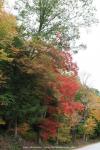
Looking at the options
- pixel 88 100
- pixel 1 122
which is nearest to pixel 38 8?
pixel 1 122

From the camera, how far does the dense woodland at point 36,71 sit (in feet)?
116

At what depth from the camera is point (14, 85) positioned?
36969mm

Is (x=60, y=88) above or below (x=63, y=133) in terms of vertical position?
above

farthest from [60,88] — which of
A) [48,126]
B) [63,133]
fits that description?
[63,133]

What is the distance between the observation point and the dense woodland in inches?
1393

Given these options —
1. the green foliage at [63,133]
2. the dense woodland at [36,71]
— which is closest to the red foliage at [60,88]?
the dense woodland at [36,71]

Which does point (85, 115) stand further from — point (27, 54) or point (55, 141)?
point (27, 54)

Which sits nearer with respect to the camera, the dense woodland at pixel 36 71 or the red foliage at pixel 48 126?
the dense woodland at pixel 36 71

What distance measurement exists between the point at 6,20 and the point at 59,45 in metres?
11.8

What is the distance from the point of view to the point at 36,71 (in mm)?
36344

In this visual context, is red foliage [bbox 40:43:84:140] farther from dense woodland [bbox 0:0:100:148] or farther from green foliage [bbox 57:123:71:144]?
green foliage [bbox 57:123:71:144]

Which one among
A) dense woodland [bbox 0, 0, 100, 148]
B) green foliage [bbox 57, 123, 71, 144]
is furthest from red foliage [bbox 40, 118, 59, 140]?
green foliage [bbox 57, 123, 71, 144]

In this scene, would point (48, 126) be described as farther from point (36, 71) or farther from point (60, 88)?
point (36, 71)

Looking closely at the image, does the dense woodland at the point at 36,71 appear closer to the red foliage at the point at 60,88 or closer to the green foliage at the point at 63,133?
the red foliage at the point at 60,88
